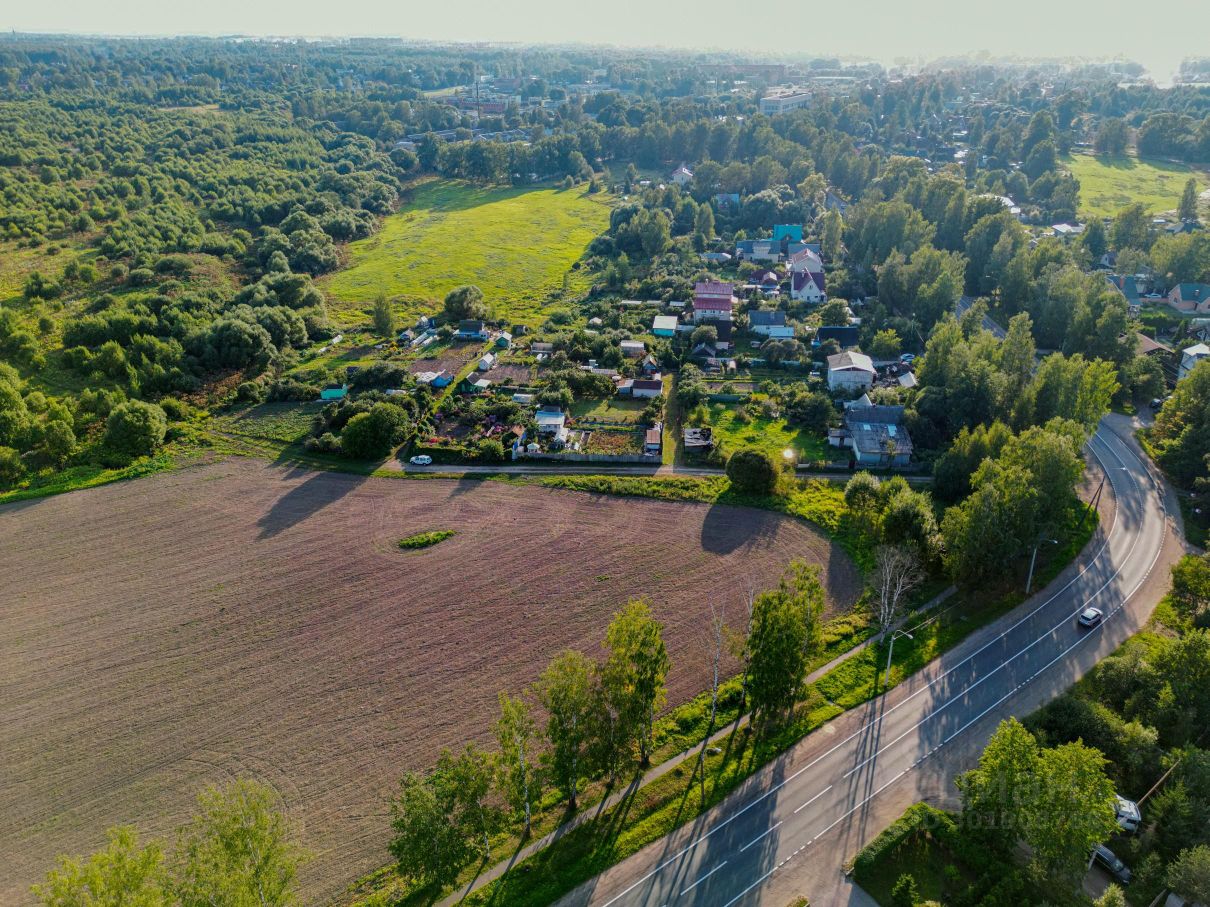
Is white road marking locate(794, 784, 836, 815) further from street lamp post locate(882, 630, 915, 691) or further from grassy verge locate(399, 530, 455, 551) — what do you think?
grassy verge locate(399, 530, 455, 551)

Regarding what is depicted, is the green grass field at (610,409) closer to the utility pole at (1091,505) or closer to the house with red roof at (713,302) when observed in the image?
the house with red roof at (713,302)

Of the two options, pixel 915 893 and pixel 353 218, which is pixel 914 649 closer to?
pixel 915 893

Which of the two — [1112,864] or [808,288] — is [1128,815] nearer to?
[1112,864]

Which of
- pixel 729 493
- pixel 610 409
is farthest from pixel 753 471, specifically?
pixel 610 409

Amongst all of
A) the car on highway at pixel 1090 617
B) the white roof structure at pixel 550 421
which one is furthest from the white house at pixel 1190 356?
the white roof structure at pixel 550 421

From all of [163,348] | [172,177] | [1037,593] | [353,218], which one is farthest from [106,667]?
[172,177]

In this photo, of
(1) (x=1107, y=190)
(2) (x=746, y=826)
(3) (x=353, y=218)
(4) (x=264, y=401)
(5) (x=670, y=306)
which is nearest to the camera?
(2) (x=746, y=826)

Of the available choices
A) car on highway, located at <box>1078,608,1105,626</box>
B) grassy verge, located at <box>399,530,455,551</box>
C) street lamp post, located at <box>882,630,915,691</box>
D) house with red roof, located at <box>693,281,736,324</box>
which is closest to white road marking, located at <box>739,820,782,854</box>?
street lamp post, located at <box>882,630,915,691</box>

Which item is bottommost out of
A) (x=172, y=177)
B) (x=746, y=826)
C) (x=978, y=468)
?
(x=746, y=826)
